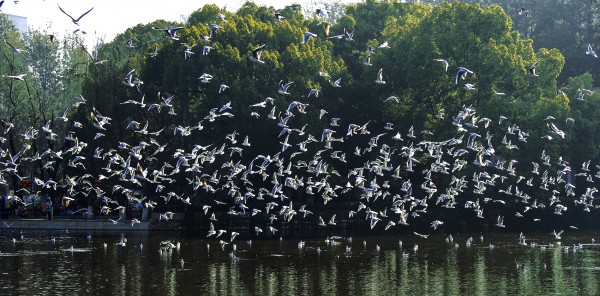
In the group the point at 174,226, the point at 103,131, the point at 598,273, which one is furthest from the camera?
the point at 103,131

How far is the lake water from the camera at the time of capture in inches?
1601

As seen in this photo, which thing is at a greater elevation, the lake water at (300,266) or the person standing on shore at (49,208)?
the person standing on shore at (49,208)

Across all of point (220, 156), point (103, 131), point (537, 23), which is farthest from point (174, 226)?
point (537, 23)

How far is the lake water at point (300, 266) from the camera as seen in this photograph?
4066 centimetres

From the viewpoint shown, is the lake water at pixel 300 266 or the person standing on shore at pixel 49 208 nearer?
the lake water at pixel 300 266

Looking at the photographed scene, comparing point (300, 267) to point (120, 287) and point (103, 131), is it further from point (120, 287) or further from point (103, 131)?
point (103, 131)

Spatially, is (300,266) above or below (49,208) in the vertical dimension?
below

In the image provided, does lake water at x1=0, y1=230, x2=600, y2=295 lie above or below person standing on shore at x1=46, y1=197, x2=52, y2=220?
below

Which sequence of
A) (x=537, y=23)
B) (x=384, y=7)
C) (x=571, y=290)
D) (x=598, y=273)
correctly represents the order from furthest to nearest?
(x=537, y=23)
(x=384, y=7)
(x=598, y=273)
(x=571, y=290)

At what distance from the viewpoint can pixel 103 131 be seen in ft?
→ 246

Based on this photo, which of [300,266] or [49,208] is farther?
[49,208]

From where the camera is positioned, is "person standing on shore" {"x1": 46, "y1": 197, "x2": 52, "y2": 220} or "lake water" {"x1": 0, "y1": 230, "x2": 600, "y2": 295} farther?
"person standing on shore" {"x1": 46, "y1": 197, "x2": 52, "y2": 220}

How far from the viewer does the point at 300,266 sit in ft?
157

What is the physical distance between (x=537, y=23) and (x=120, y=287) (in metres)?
72.0
